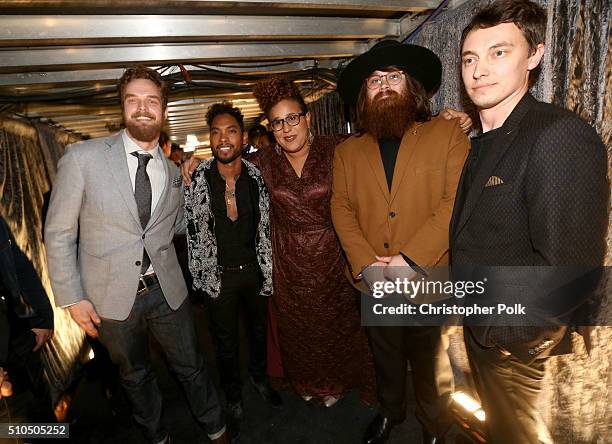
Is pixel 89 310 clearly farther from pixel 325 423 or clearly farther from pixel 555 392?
pixel 555 392

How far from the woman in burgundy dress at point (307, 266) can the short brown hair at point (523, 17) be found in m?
1.39

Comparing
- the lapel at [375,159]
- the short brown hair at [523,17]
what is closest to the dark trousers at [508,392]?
the lapel at [375,159]

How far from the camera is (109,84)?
3768mm

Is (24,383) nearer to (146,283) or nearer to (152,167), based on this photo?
(146,283)

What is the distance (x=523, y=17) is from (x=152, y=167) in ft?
7.12

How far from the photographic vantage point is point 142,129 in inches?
83.2

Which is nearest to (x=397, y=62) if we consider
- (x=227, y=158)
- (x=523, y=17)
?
(x=523, y=17)

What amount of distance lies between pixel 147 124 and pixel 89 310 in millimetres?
1217

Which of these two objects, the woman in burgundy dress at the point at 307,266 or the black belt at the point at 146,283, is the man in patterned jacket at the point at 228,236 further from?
the black belt at the point at 146,283

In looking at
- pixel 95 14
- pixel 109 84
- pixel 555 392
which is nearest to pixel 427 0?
pixel 95 14

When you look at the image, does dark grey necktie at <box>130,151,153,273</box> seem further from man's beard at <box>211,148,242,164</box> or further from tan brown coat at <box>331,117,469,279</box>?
tan brown coat at <box>331,117,469,279</box>

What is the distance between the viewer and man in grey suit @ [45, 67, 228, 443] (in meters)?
2.01

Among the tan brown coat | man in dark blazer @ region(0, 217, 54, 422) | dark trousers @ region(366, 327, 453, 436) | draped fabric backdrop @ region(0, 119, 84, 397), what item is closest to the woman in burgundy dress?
the tan brown coat

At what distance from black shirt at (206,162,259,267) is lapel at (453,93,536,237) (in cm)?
164
